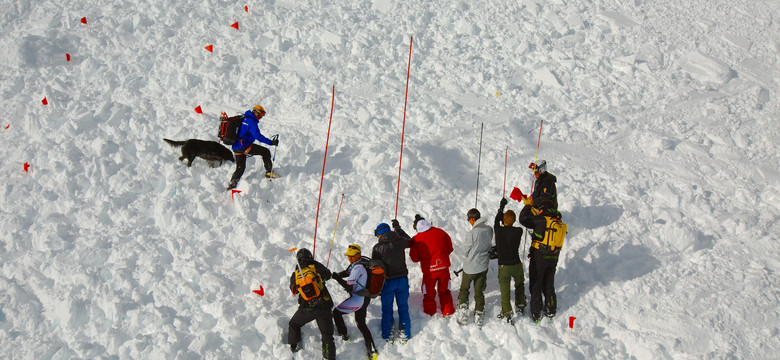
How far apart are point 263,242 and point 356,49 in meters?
6.46

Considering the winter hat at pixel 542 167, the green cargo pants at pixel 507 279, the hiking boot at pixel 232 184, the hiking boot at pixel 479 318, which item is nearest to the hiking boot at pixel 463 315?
the hiking boot at pixel 479 318

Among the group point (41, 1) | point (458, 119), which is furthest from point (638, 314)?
point (41, 1)

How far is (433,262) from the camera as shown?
7.49m

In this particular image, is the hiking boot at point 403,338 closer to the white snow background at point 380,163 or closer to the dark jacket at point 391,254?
the white snow background at point 380,163

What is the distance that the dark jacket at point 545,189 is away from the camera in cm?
827

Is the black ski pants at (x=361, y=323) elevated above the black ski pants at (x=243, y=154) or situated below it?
below

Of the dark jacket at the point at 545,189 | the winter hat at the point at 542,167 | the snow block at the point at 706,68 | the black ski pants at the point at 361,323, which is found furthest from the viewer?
the snow block at the point at 706,68

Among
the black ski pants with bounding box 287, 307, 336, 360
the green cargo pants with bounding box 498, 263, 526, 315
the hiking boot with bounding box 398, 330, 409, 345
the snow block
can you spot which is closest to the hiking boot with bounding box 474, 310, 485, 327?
the green cargo pants with bounding box 498, 263, 526, 315

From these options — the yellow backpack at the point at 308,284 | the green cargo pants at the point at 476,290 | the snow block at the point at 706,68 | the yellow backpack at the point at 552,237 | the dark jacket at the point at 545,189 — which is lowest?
the green cargo pants at the point at 476,290

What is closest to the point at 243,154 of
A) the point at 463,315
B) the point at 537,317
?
the point at 463,315

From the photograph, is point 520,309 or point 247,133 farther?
point 247,133

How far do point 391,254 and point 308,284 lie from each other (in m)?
1.22

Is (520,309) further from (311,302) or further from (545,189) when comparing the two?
(311,302)

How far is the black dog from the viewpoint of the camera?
9.73m
